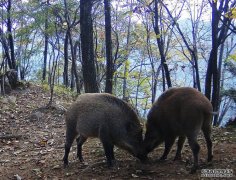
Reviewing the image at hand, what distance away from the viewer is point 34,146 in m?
7.57

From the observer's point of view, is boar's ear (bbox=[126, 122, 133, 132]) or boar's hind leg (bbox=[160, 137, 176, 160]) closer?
boar's ear (bbox=[126, 122, 133, 132])

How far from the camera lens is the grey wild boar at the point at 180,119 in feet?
15.5

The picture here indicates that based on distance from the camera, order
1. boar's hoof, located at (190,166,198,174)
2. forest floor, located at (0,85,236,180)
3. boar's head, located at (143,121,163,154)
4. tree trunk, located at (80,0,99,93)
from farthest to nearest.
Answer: tree trunk, located at (80,0,99,93)
boar's head, located at (143,121,163,154)
forest floor, located at (0,85,236,180)
boar's hoof, located at (190,166,198,174)

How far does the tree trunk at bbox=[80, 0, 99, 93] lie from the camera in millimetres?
8836

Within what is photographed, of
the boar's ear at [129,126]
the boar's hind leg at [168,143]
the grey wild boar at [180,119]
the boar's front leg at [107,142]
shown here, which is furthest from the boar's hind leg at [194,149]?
the boar's front leg at [107,142]

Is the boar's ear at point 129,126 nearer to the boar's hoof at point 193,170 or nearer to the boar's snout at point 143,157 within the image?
the boar's snout at point 143,157

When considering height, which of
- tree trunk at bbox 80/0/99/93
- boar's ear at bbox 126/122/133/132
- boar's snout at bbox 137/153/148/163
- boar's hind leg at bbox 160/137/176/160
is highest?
tree trunk at bbox 80/0/99/93

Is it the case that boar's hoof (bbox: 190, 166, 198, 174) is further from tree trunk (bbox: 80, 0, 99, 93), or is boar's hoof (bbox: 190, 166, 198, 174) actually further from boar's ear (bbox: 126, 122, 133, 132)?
tree trunk (bbox: 80, 0, 99, 93)

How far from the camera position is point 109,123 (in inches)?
207

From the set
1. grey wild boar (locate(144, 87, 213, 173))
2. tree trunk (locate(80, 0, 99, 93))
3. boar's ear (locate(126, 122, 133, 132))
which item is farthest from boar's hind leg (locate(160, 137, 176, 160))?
tree trunk (locate(80, 0, 99, 93))

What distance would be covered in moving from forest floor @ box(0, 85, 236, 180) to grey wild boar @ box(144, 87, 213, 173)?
0.28m

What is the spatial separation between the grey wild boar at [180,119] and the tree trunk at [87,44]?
13.2ft

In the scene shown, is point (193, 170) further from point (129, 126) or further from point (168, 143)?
point (129, 126)

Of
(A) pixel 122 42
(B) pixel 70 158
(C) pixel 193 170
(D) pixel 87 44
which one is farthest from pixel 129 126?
(A) pixel 122 42
